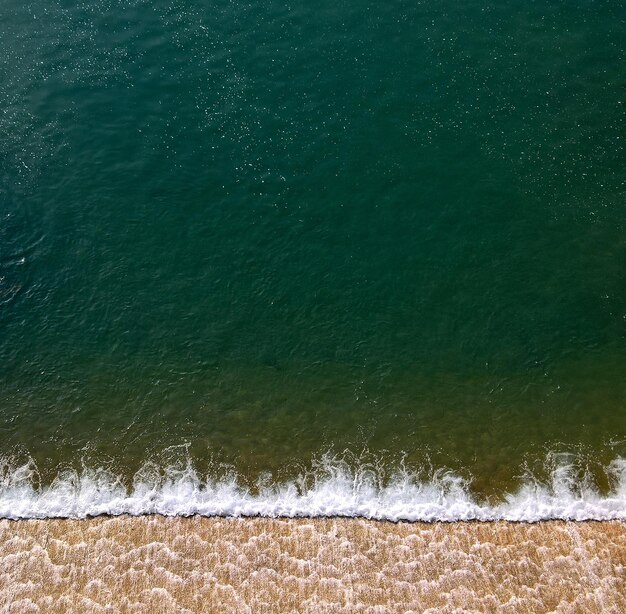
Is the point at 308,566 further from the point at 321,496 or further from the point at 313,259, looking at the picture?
the point at 313,259

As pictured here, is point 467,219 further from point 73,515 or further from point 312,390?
point 73,515

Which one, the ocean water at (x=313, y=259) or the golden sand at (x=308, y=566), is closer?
the golden sand at (x=308, y=566)

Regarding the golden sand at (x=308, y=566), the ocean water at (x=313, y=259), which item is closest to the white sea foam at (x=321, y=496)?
the ocean water at (x=313, y=259)

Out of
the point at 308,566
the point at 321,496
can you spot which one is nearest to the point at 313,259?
the point at 321,496

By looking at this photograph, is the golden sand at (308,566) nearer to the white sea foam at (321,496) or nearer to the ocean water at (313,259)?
the white sea foam at (321,496)

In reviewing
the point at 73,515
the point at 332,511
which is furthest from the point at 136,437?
the point at 332,511

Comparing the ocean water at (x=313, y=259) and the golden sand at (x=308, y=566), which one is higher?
the ocean water at (x=313, y=259)

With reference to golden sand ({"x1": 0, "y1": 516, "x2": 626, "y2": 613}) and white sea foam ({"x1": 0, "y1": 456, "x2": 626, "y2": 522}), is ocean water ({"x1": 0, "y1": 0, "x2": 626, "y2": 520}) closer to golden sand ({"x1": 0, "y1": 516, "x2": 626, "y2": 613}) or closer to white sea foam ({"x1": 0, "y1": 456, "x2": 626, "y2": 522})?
white sea foam ({"x1": 0, "y1": 456, "x2": 626, "y2": 522})
